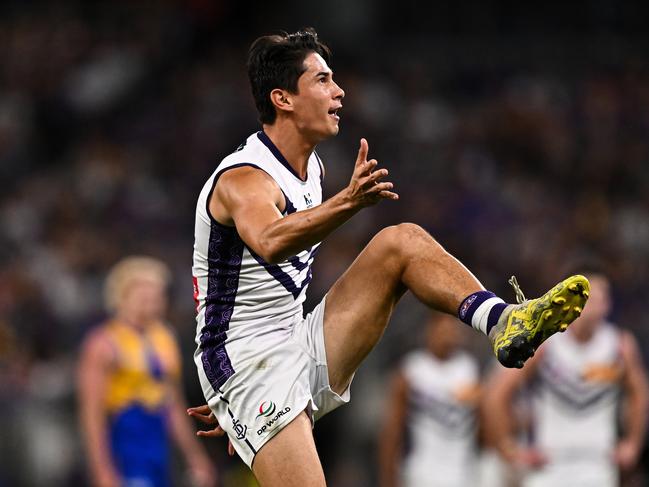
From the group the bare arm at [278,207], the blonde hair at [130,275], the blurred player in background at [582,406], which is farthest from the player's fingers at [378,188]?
the blonde hair at [130,275]

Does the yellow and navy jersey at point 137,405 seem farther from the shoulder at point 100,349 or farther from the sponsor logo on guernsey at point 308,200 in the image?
the sponsor logo on guernsey at point 308,200

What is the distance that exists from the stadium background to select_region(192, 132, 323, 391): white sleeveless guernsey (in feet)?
19.9

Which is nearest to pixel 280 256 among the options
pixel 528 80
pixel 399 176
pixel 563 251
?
pixel 563 251

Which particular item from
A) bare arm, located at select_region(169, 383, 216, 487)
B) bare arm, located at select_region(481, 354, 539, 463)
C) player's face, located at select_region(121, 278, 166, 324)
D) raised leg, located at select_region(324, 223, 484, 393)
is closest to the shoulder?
player's face, located at select_region(121, 278, 166, 324)

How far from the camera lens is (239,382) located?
538 cm

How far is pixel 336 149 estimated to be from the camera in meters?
14.7

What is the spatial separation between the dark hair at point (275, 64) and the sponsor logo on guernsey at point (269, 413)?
1.32 meters

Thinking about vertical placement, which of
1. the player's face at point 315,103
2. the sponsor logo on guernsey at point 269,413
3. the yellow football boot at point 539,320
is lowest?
the sponsor logo on guernsey at point 269,413

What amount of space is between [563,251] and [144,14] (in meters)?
7.62

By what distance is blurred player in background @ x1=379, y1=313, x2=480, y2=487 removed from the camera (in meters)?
9.73

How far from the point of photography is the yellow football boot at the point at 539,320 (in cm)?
472

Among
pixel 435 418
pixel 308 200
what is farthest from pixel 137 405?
pixel 308 200

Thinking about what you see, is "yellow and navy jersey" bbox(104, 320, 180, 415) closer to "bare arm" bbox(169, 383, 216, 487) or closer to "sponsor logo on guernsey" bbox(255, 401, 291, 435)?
"bare arm" bbox(169, 383, 216, 487)

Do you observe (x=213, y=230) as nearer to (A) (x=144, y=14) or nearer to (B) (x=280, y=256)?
(B) (x=280, y=256)
